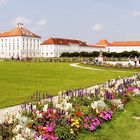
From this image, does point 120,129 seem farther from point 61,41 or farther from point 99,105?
point 61,41

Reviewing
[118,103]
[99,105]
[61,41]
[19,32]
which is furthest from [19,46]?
[99,105]

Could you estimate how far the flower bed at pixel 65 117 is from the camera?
6.96 meters

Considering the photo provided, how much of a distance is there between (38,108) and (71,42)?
138 meters

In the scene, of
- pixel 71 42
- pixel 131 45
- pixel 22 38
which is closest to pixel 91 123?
pixel 22 38

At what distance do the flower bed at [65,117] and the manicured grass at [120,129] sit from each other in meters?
0.17

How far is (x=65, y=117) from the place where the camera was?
26.0ft

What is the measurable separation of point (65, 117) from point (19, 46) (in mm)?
118786

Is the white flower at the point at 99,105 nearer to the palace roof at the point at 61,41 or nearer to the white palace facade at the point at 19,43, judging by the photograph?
the white palace facade at the point at 19,43

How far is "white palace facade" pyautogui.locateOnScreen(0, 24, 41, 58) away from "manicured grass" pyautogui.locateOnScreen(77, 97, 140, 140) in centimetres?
11288

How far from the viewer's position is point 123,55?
104 meters

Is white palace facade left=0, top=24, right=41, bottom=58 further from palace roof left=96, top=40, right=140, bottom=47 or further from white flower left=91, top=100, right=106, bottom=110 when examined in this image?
white flower left=91, top=100, right=106, bottom=110

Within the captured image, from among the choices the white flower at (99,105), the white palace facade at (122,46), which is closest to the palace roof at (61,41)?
the white palace facade at (122,46)

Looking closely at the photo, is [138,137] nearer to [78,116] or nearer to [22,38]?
[78,116]

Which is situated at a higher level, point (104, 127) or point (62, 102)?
point (62, 102)
